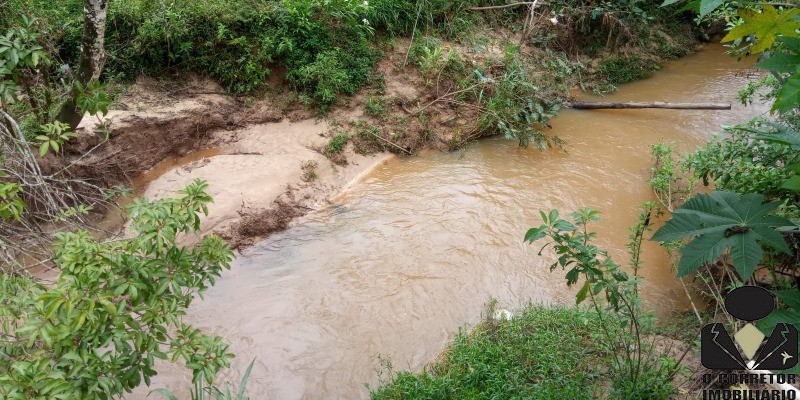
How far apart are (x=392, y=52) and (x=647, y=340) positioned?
19.3 feet

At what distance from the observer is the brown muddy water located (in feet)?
13.7

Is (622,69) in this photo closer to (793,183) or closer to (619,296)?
(619,296)

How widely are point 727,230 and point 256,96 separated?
6.66 m

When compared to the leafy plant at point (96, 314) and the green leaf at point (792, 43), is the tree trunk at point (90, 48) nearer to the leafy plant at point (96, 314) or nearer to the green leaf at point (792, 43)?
the leafy plant at point (96, 314)

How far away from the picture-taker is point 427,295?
476 centimetres

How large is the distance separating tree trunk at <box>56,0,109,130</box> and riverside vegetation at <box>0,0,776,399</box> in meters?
0.02

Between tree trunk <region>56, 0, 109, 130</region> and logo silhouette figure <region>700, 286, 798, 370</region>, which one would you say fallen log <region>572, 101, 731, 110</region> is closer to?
tree trunk <region>56, 0, 109, 130</region>

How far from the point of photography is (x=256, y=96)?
7.18 m

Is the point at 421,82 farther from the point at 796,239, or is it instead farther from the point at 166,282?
the point at 166,282

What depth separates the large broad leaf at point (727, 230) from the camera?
53.7 inches

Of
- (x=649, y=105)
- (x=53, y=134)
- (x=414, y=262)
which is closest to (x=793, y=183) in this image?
(x=53, y=134)

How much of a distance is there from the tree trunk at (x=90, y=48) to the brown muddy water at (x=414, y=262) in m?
2.02

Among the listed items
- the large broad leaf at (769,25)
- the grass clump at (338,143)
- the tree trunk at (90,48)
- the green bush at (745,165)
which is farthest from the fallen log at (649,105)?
the large broad leaf at (769,25)

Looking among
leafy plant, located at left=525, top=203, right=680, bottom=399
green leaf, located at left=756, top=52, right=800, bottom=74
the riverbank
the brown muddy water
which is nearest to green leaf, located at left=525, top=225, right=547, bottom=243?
leafy plant, located at left=525, top=203, right=680, bottom=399
